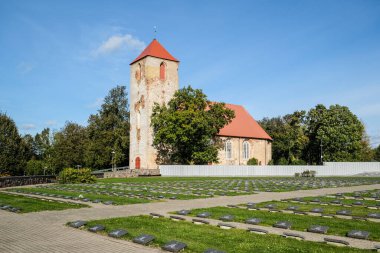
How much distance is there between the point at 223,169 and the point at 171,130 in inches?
389

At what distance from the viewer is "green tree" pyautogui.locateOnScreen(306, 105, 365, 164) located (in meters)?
64.9

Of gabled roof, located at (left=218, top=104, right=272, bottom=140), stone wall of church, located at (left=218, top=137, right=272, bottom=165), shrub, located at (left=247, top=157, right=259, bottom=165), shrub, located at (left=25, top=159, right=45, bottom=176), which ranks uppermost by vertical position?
gabled roof, located at (left=218, top=104, right=272, bottom=140)

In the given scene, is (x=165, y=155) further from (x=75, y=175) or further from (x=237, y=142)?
(x=75, y=175)

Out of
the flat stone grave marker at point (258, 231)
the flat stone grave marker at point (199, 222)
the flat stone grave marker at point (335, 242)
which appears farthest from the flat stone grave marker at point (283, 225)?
the flat stone grave marker at point (199, 222)

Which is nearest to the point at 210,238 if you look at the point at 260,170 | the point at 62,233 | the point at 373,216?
the point at 62,233

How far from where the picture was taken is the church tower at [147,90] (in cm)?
5625

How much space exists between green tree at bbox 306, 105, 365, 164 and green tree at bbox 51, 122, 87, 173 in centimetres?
4449

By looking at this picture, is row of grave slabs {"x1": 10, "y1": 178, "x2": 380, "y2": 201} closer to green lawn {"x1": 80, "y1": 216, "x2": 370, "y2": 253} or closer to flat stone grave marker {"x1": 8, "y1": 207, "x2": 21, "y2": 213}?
flat stone grave marker {"x1": 8, "y1": 207, "x2": 21, "y2": 213}

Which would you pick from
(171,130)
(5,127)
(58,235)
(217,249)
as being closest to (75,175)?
(171,130)

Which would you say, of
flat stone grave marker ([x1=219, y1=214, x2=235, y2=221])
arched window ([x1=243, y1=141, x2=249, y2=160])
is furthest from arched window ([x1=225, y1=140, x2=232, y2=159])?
flat stone grave marker ([x1=219, y1=214, x2=235, y2=221])

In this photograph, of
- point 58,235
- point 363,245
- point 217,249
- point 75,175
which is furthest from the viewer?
point 75,175

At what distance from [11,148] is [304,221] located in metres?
59.4

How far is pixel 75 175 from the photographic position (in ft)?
101

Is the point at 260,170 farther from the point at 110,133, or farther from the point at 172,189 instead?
the point at 172,189
